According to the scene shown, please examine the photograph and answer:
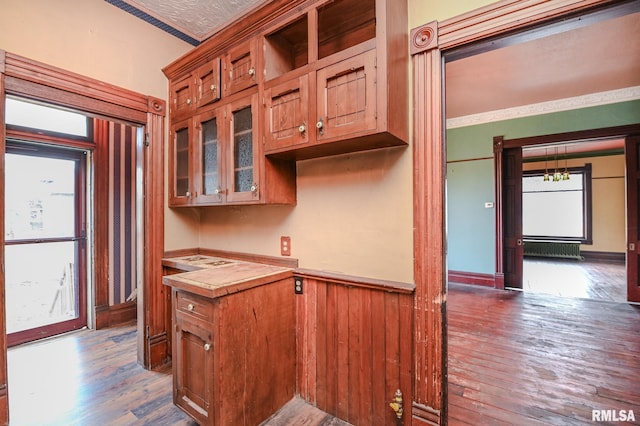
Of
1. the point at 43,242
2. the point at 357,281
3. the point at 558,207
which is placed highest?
the point at 558,207

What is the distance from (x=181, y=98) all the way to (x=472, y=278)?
5.14 meters

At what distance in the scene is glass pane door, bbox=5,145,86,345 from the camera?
282cm

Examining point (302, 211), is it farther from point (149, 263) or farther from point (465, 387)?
point (465, 387)

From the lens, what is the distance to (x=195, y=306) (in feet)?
5.38

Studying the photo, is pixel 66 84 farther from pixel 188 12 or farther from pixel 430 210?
pixel 430 210

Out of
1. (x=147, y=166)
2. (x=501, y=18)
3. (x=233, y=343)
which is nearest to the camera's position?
(x=501, y=18)

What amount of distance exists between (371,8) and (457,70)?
7.83ft

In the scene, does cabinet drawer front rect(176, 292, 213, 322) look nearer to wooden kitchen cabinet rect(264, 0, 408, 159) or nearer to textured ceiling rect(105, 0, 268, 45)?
wooden kitchen cabinet rect(264, 0, 408, 159)

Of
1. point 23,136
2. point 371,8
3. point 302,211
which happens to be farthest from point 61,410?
point 371,8

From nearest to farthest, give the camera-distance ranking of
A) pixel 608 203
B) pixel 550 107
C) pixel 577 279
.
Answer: pixel 550 107 < pixel 577 279 < pixel 608 203

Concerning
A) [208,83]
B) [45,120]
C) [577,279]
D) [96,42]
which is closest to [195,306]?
[208,83]

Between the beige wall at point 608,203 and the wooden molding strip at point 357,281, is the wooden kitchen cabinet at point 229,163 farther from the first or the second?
the beige wall at point 608,203

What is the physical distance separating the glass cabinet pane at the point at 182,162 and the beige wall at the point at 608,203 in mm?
9552

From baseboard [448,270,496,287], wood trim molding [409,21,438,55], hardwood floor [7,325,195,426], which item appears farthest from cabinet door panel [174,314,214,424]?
baseboard [448,270,496,287]
